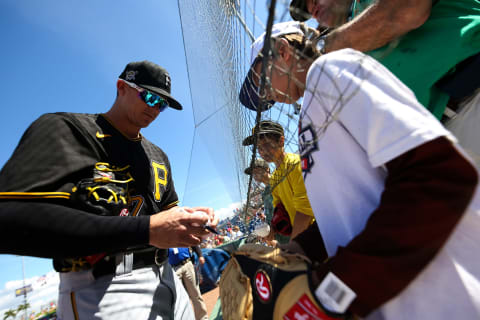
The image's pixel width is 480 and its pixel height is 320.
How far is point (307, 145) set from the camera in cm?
74

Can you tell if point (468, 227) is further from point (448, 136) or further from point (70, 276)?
point (70, 276)

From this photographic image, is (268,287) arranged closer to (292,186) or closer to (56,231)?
(56,231)

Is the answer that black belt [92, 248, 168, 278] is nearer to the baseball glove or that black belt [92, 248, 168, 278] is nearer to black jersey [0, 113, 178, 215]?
black jersey [0, 113, 178, 215]

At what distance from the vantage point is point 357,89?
21.2 inches

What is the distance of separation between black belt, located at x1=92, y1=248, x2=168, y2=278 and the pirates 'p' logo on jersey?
1058 mm

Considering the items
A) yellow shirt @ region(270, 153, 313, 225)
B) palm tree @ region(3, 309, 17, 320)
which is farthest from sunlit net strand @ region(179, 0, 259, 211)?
palm tree @ region(3, 309, 17, 320)

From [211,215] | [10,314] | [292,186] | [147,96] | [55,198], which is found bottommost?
[10,314]

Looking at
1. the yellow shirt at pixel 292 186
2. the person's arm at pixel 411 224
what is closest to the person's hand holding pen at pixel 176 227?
the person's arm at pixel 411 224

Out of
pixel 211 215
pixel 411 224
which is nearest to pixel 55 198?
pixel 211 215

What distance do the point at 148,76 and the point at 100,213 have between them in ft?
3.32

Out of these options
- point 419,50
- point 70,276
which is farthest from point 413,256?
point 70,276

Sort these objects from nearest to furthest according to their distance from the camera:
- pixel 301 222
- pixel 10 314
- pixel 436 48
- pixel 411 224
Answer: pixel 411 224 → pixel 436 48 → pixel 301 222 → pixel 10 314

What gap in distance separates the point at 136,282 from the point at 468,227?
1.37 meters

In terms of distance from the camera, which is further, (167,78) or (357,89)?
(167,78)
